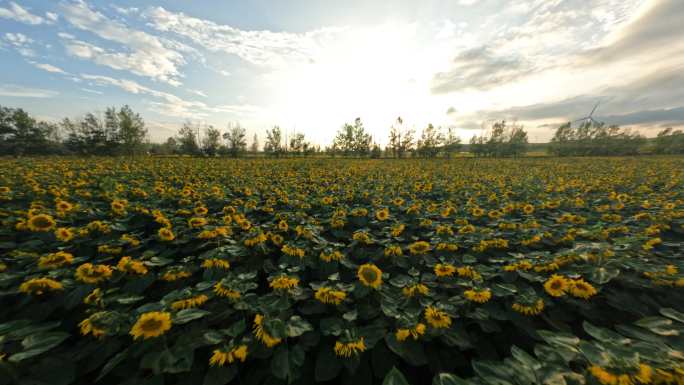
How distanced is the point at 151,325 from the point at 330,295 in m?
1.13

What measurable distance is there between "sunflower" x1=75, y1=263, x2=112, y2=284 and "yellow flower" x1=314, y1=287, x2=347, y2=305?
1.71 m

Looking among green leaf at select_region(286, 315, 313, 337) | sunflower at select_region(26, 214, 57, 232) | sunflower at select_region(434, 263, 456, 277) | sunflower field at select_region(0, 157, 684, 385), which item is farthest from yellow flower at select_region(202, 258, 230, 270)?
sunflower at select_region(26, 214, 57, 232)

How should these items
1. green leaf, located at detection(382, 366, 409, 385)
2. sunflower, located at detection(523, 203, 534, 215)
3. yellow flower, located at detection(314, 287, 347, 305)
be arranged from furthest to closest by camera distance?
sunflower, located at detection(523, 203, 534, 215) → yellow flower, located at detection(314, 287, 347, 305) → green leaf, located at detection(382, 366, 409, 385)

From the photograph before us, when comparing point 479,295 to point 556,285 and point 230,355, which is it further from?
point 230,355

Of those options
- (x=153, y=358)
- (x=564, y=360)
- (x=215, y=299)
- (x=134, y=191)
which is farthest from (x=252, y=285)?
(x=134, y=191)

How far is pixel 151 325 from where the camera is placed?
1.34 m

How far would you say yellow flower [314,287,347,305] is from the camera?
1.72 meters

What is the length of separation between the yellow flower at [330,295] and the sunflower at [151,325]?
0.95 metres

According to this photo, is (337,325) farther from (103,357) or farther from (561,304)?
(561,304)

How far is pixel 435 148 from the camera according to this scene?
168 feet

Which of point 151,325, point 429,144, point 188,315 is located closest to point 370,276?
point 188,315

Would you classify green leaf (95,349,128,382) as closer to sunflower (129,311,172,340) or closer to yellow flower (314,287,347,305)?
sunflower (129,311,172,340)

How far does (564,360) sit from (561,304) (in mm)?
1261

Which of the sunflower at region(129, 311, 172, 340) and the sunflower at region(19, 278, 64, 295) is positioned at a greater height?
the sunflower at region(19, 278, 64, 295)
